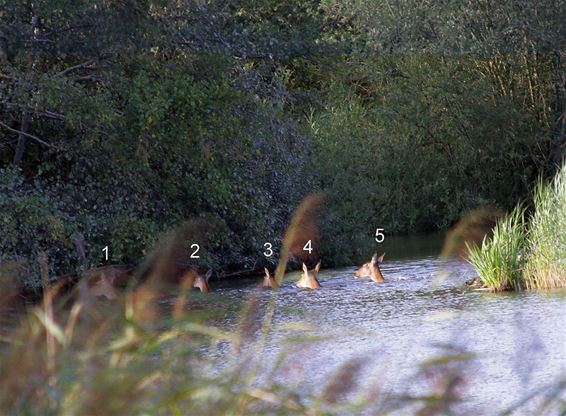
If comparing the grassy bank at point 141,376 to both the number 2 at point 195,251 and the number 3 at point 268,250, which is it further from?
the number 3 at point 268,250

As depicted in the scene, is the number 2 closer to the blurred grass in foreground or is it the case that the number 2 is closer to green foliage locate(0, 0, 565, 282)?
green foliage locate(0, 0, 565, 282)

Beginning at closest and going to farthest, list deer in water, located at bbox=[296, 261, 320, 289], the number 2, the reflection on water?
the reflection on water, deer in water, located at bbox=[296, 261, 320, 289], the number 2

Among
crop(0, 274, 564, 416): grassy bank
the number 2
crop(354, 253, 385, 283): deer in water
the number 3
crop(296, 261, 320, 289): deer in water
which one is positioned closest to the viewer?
crop(0, 274, 564, 416): grassy bank

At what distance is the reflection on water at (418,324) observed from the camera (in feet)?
21.6

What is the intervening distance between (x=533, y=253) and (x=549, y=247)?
22 cm

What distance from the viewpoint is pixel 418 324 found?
29.5ft

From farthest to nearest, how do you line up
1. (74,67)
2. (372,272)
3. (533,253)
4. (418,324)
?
(372,272), (74,67), (533,253), (418,324)

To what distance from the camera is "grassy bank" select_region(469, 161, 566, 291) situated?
10609mm

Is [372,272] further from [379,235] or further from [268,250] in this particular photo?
[379,235]

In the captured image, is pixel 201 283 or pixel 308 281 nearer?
pixel 201 283

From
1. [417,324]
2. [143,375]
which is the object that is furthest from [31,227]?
[143,375]

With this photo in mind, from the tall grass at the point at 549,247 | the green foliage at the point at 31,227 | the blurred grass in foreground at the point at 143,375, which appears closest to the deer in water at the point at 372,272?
the tall grass at the point at 549,247

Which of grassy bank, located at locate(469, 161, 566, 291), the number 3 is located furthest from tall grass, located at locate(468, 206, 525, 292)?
the number 3

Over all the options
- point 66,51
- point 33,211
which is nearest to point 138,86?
point 66,51
